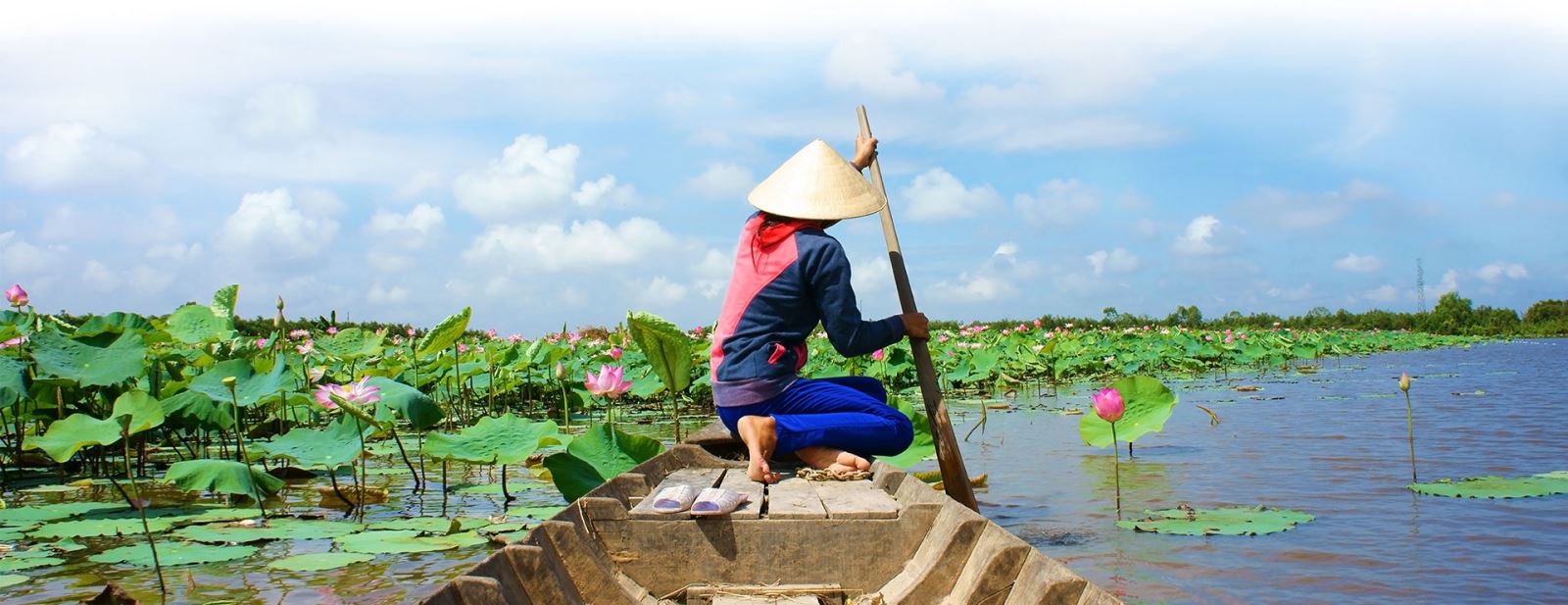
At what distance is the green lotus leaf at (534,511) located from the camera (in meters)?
3.70

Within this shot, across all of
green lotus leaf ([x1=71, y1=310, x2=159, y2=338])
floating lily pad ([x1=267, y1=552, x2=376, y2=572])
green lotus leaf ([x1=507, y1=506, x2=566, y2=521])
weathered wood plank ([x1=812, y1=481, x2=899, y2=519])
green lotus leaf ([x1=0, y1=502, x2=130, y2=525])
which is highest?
green lotus leaf ([x1=71, y1=310, x2=159, y2=338])

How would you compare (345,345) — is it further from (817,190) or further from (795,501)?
(795,501)

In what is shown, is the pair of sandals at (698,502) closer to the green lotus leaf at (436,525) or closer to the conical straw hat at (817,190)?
the conical straw hat at (817,190)

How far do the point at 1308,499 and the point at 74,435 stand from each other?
441cm

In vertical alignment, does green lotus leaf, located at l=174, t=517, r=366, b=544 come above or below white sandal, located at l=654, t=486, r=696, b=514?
below

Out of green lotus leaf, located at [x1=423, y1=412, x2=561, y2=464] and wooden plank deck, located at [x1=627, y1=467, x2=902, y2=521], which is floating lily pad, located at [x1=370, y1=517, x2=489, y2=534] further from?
wooden plank deck, located at [x1=627, y1=467, x2=902, y2=521]

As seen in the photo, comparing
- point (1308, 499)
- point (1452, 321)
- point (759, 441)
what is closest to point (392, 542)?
point (759, 441)

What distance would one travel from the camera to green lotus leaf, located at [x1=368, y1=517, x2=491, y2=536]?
3.34 meters

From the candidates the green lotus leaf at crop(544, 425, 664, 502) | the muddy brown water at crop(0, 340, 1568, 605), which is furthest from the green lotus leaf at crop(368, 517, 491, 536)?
the green lotus leaf at crop(544, 425, 664, 502)

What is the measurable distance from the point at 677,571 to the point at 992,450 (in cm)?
363

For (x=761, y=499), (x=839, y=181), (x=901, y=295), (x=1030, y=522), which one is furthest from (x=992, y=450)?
(x=761, y=499)

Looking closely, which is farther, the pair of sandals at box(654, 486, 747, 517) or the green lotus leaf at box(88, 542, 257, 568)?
the green lotus leaf at box(88, 542, 257, 568)

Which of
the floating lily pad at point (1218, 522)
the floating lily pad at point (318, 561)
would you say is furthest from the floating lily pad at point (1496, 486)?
the floating lily pad at point (318, 561)

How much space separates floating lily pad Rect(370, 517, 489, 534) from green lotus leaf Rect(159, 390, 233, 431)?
3.83 feet
